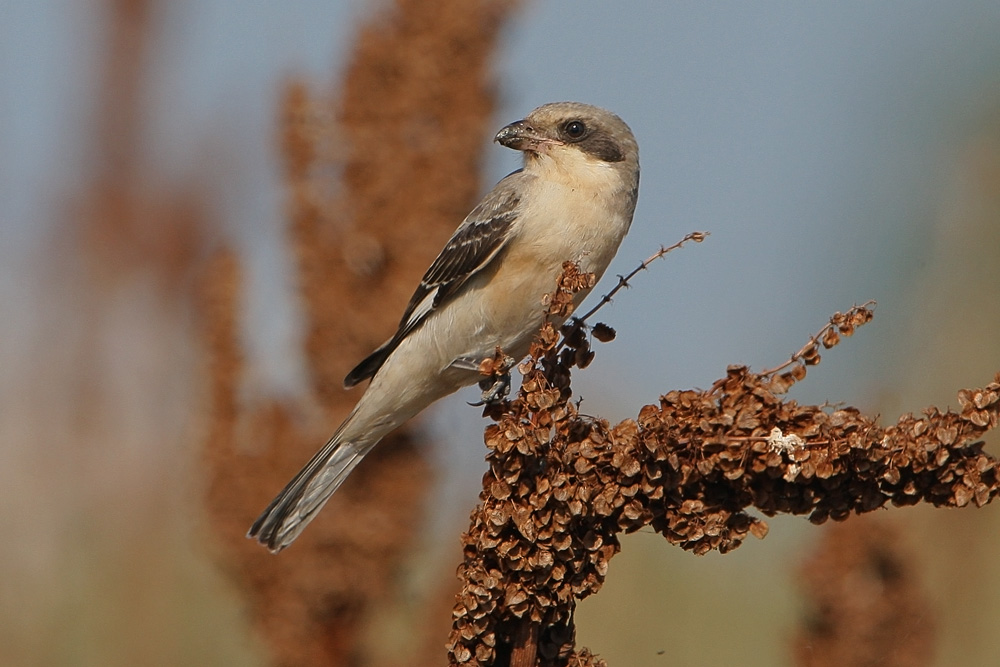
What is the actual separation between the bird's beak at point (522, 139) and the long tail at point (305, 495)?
1929mm

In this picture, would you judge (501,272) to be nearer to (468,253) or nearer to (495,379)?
(468,253)

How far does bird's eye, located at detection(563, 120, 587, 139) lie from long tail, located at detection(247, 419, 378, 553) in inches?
85.1

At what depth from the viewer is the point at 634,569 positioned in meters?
10.2

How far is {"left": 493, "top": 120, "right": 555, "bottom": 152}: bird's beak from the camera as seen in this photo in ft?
21.4

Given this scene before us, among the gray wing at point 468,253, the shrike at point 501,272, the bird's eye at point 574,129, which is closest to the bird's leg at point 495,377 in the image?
the shrike at point 501,272

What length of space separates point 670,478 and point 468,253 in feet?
9.01

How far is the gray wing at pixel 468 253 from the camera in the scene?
6.31 meters

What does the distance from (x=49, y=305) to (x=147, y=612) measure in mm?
3966

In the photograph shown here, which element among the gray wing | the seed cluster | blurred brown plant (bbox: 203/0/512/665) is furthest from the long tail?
the seed cluster

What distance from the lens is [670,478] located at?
13.2 ft

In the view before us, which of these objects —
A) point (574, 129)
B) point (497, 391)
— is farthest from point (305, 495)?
point (574, 129)

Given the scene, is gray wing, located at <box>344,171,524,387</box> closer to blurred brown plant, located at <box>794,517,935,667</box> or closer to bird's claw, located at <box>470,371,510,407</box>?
bird's claw, located at <box>470,371,510,407</box>

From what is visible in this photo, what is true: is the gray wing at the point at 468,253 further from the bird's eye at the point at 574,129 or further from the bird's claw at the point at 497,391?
the bird's claw at the point at 497,391

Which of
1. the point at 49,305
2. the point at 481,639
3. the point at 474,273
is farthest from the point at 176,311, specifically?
the point at 481,639
